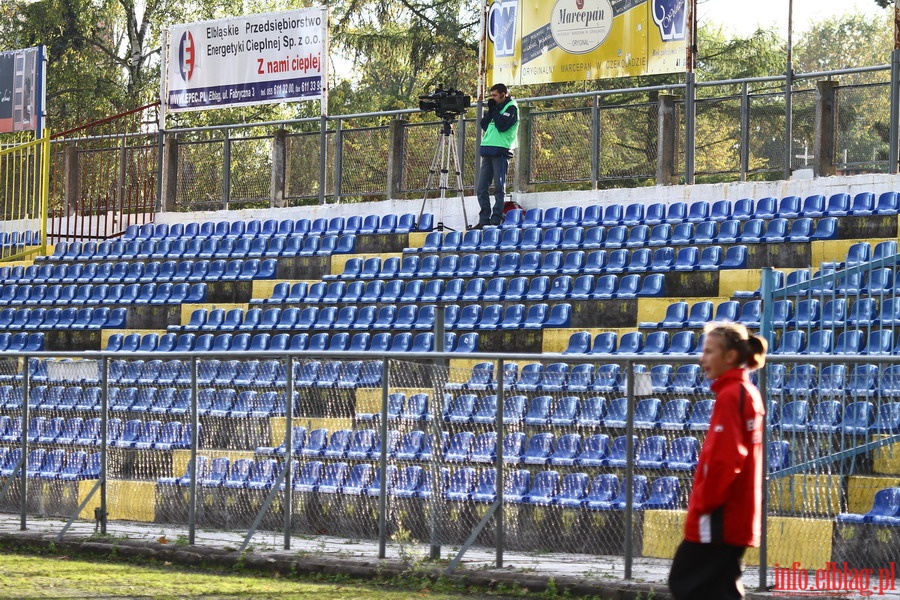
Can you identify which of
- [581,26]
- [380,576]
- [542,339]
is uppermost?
[581,26]

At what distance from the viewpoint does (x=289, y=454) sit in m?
12.0

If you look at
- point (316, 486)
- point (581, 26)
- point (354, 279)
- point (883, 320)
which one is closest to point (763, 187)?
point (581, 26)

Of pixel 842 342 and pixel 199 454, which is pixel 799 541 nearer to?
pixel 842 342

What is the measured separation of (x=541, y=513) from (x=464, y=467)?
0.74 metres

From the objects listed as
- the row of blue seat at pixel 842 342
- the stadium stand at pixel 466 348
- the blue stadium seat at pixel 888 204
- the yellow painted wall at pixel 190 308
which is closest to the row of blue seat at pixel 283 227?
the stadium stand at pixel 466 348

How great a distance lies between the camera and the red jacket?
6.74 metres

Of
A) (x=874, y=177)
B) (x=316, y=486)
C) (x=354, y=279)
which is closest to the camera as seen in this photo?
(x=316, y=486)

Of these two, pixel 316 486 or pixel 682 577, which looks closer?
pixel 682 577

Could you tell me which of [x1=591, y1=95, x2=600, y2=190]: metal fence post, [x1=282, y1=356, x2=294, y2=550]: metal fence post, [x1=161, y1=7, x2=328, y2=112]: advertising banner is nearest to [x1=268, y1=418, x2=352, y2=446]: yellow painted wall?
[x1=282, y1=356, x2=294, y2=550]: metal fence post

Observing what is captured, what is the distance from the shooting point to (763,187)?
2017 cm

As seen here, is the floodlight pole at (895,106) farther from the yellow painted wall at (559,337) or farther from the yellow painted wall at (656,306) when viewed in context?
the yellow painted wall at (559,337)

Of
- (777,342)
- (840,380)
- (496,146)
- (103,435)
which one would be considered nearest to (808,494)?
(840,380)

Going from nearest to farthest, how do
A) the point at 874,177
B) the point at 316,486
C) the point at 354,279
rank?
the point at 316,486 < the point at 874,177 < the point at 354,279

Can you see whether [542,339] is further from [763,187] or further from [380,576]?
[380,576]
